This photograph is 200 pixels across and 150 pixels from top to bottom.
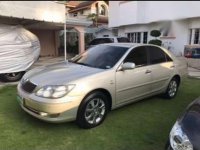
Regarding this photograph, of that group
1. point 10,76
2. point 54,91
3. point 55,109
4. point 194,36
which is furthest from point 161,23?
point 55,109

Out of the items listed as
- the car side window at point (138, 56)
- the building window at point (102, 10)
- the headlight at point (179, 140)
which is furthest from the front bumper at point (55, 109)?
the building window at point (102, 10)

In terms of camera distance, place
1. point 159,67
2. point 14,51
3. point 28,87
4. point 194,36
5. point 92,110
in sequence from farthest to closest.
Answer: point 194,36 < point 14,51 < point 159,67 < point 92,110 < point 28,87

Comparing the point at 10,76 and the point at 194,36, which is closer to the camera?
the point at 10,76

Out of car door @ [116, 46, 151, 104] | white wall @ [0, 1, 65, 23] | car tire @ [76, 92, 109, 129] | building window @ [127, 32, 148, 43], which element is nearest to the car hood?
car tire @ [76, 92, 109, 129]

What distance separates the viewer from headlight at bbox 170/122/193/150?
2229 mm

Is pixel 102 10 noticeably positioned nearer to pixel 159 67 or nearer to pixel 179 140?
pixel 159 67

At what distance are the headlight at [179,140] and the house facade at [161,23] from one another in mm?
11942

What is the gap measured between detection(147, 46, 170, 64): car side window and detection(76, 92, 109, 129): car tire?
72.3 inches

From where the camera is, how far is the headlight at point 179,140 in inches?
87.8

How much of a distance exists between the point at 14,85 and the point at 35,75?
358 cm

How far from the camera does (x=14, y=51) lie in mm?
7938

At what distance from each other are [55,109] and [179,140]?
214 centimetres

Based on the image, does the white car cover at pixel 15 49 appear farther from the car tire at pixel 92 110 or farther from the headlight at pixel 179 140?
the headlight at pixel 179 140

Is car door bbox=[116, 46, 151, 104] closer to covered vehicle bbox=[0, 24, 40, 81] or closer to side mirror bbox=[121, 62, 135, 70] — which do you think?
side mirror bbox=[121, 62, 135, 70]
